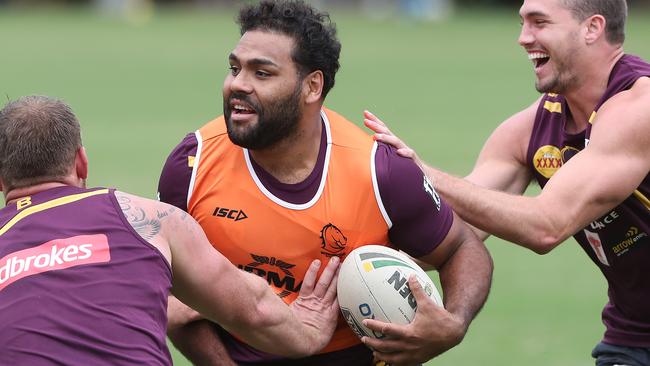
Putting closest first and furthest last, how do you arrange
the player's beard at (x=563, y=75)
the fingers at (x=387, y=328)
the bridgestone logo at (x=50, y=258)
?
the bridgestone logo at (x=50, y=258) → the fingers at (x=387, y=328) → the player's beard at (x=563, y=75)

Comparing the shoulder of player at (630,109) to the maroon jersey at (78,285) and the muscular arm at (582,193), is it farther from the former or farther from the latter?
the maroon jersey at (78,285)

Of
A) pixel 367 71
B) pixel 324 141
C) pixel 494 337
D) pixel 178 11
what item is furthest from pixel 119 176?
pixel 178 11

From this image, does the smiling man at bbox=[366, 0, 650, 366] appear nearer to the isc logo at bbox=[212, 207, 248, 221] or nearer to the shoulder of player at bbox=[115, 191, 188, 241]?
the isc logo at bbox=[212, 207, 248, 221]

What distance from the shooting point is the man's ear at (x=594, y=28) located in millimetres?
7359

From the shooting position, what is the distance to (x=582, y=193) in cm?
696

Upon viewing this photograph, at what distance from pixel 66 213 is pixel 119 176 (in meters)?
12.3

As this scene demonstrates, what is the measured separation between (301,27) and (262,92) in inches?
17.8

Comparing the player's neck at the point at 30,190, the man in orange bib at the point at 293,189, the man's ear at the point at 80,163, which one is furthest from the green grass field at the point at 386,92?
the player's neck at the point at 30,190

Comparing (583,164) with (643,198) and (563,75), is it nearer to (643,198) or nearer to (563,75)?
(643,198)

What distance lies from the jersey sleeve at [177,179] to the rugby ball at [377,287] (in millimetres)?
939

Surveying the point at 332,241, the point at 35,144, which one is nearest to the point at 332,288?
the point at 332,241

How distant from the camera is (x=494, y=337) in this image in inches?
426

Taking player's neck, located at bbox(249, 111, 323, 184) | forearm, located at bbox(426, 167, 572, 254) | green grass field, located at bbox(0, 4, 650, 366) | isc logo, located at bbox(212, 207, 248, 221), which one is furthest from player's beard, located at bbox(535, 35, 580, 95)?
green grass field, located at bbox(0, 4, 650, 366)

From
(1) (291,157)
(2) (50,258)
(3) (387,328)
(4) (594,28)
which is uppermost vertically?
(4) (594,28)
